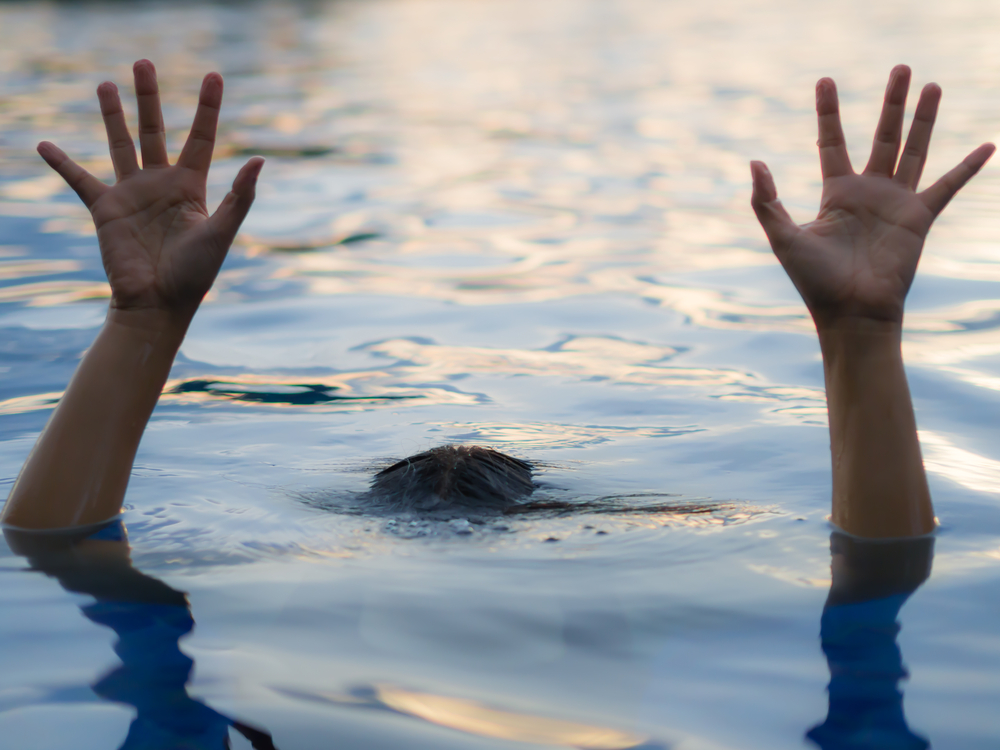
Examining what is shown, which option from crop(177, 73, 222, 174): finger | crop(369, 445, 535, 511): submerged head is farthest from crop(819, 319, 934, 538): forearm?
crop(177, 73, 222, 174): finger

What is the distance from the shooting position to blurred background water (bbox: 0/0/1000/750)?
7.09ft

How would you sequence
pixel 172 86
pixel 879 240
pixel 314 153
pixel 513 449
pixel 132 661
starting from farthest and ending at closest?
pixel 172 86
pixel 314 153
pixel 513 449
pixel 879 240
pixel 132 661

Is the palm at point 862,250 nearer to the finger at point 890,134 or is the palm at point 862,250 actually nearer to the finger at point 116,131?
the finger at point 890,134

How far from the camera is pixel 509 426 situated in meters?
3.93

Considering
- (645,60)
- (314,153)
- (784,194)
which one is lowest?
(784,194)

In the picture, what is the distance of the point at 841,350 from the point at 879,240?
0.29m

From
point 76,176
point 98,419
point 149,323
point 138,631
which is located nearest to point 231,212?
point 149,323

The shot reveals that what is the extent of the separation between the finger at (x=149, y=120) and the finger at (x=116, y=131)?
0.04 meters

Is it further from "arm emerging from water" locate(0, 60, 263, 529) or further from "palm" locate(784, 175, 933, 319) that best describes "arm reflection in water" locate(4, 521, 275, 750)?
"palm" locate(784, 175, 933, 319)

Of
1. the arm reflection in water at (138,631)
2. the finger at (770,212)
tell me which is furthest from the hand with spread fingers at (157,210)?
the finger at (770,212)

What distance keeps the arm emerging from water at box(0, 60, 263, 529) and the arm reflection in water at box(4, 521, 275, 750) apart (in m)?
0.08

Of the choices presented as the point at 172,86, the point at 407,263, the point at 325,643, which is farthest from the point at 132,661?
the point at 172,86

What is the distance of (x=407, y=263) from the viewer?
6.85m

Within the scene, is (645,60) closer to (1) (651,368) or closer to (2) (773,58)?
(2) (773,58)
